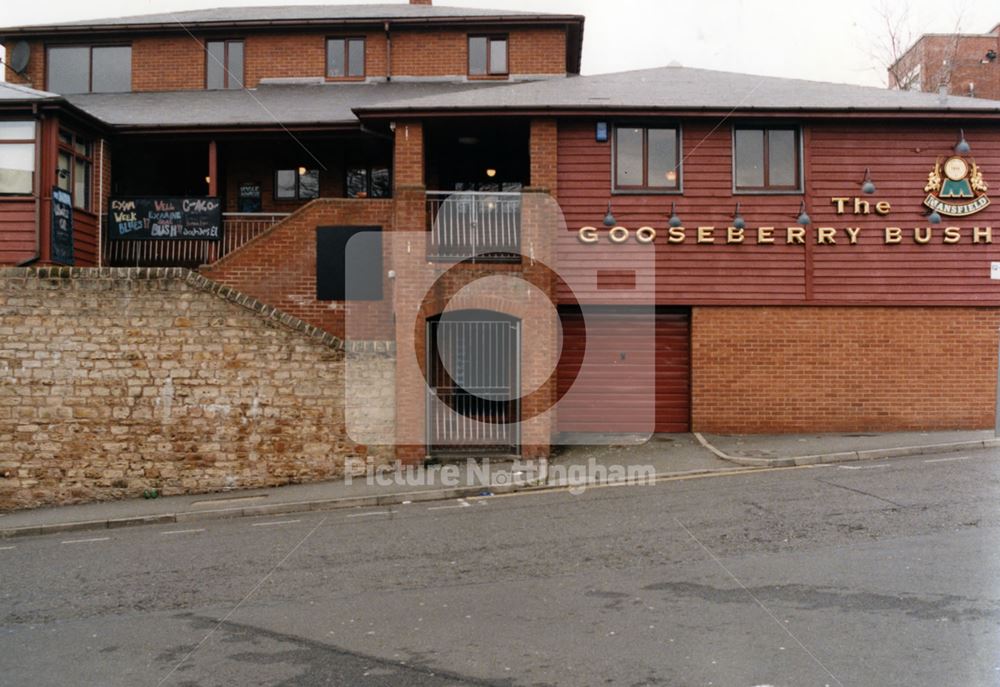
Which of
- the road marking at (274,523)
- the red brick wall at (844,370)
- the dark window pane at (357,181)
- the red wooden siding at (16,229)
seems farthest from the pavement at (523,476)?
the dark window pane at (357,181)

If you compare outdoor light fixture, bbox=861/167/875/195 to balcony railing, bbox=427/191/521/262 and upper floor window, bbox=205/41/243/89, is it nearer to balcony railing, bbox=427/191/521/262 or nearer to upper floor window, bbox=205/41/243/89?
balcony railing, bbox=427/191/521/262

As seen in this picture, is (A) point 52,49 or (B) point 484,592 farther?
(A) point 52,49

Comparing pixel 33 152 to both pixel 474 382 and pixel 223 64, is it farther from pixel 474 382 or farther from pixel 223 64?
pixel 474 382

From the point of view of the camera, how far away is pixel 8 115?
55.6 feet

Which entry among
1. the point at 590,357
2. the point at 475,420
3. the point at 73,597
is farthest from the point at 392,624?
the point at 590,357

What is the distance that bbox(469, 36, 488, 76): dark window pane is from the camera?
24.4 metres

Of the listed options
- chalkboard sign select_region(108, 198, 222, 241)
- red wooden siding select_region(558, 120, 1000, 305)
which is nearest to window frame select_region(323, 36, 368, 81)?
chalkboard sign select_region(108, 198, 222, 241)

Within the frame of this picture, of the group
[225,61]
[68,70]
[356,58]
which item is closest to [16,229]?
[225,61]

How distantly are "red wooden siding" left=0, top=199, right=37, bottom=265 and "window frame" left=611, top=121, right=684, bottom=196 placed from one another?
1149 centimetres

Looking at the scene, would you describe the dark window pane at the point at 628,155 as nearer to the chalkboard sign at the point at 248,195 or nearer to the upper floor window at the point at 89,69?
the chalkboard sign at the point at 248,195

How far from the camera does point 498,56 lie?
24.5 meters

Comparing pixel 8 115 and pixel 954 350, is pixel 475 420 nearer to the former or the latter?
pixel 954 350

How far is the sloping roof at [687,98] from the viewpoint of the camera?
51.8 ft

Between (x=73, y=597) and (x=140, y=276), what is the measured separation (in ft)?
22.7
